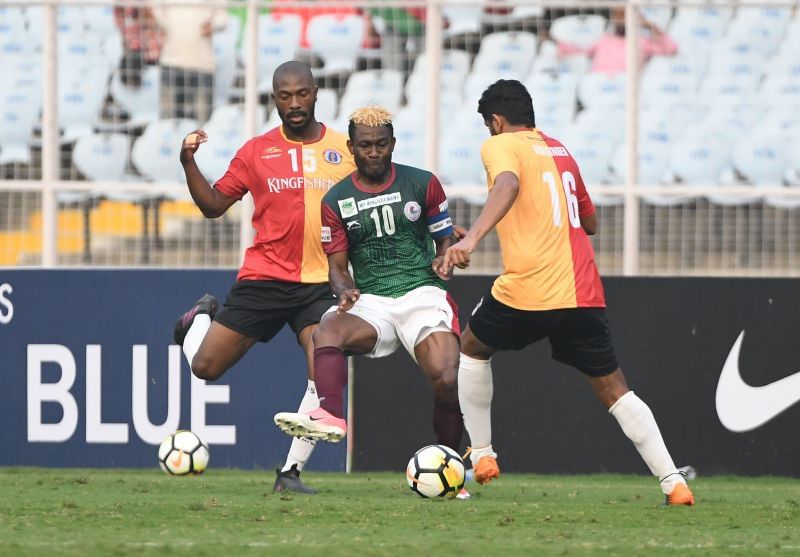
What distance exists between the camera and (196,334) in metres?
8.87

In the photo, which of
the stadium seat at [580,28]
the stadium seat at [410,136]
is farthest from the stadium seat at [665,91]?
the stadium seat at [410,136]

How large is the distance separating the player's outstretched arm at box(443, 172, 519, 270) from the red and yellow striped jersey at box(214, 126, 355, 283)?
1177 mm

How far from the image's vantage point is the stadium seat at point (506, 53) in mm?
11547

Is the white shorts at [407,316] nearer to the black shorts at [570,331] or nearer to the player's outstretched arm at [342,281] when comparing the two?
the player's outstretched arm at [342,281]

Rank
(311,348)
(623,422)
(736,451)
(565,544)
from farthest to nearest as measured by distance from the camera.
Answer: (736,451) < (311,348) < (623,422) < (565,544)

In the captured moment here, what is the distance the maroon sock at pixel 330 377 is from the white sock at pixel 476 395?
31.2 inches

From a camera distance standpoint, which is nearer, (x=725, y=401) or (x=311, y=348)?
(x=311, y=348)

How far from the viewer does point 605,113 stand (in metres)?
11.5

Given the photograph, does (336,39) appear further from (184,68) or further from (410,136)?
(184,68)

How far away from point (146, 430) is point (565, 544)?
5.07 meters

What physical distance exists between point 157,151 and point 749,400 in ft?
15.1

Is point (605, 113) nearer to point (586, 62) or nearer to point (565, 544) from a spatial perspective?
point (586, 62)

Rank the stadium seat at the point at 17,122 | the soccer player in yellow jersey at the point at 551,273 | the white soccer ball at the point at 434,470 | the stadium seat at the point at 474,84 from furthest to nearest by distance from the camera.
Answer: the stadium seat at the point at 17,122 → the stadium seat at the point at 474,84 → the soccer player in yellow jersey at the point at 551,273 → the white soccer ball at the point at 434,470

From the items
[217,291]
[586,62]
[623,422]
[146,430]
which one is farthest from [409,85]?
[623,422]
